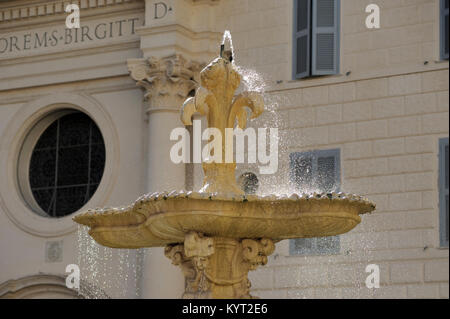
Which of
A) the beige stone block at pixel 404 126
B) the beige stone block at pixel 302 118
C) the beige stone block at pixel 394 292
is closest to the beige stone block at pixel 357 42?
the beige stone block at pixel 302 118

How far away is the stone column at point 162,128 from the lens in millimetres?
18484

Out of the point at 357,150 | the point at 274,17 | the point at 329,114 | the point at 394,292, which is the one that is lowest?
the point at 394,292

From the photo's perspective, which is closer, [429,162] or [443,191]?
[443,191]

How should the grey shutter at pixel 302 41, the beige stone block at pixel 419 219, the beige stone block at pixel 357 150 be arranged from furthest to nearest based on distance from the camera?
the grey shutter at pixel 302 41, the beige stone block at pixel 357 150, the beige stone block at pixel 419 219

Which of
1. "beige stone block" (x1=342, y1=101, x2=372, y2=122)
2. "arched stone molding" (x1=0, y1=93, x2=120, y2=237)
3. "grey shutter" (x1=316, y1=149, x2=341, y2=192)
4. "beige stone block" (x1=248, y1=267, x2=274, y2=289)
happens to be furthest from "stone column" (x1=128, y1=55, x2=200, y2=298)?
"beige stone block" (x1=342, y1=101, x2=372, y2=122)

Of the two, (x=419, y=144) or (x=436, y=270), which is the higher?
(x=419, y=144)

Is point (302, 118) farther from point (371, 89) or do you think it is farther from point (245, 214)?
point (245, 214)

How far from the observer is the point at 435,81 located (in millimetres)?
17469

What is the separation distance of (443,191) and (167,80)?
4.87 meters

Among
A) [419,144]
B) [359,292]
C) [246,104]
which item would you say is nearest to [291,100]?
[419,144]

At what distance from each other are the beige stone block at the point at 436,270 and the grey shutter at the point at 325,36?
3427 millimetres

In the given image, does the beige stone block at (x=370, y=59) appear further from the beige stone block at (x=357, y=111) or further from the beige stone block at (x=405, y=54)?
the beige stone block at (x=357, y=111)
